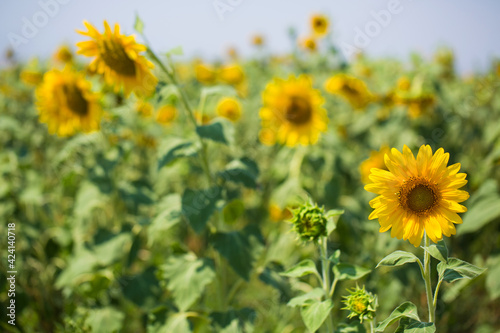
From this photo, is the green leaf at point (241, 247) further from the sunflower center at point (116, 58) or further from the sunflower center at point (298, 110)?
the sunflower center at point (298, 110)

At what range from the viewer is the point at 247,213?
9.22ft

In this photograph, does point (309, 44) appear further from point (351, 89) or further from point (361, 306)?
point (361, 306)

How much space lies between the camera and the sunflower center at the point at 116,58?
1.38m

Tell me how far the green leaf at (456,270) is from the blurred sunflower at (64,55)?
336 centimetres

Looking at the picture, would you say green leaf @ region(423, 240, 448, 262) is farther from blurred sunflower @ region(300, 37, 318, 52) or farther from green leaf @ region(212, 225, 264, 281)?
blurred sunflower @ region(300, 37, 318, 52)

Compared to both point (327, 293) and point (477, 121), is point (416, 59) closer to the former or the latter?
point (477, 121)

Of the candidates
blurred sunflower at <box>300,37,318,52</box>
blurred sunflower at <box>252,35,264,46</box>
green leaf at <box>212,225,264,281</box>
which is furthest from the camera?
blurred sunflower at <box>252,35,264,46</box>

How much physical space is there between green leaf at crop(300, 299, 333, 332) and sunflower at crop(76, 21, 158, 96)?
A: 98cm

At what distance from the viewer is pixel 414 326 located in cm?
88

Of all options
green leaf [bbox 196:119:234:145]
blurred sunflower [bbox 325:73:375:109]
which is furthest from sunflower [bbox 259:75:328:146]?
green leaf [bbox 196:119:234:145]

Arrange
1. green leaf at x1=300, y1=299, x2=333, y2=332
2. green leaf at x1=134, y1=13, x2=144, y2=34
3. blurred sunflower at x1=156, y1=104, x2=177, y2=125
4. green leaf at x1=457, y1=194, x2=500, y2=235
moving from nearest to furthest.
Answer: green leaf at x1=300, y1=299, x2=333, y2=332 → green leaf at x1=134, y1=13, x2=144, y2=34 → green leaf at x1=457, y1=194, x2=500, y2=235 → blurred sunflower at x1=156, y1=104, x2=177, y2=125

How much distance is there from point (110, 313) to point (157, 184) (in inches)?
43.2

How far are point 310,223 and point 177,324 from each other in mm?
742

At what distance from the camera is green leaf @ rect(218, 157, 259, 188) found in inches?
58.9
